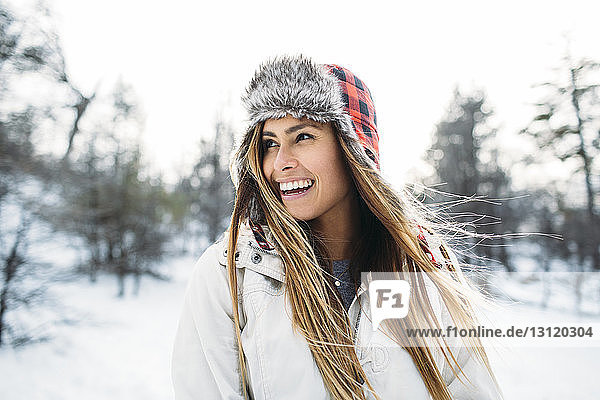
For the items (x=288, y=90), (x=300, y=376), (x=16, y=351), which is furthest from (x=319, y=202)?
(x=16, y=351)

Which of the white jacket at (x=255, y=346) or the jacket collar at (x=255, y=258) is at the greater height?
the jacket collar at (x=255, y=258)

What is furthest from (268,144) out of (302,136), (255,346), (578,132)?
(578,132)

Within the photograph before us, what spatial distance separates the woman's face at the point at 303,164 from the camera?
150 cm

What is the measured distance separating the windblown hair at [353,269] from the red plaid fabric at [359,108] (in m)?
0.10

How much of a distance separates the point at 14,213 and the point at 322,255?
7.09 meters

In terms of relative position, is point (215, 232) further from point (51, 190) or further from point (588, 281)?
point (588, 281)

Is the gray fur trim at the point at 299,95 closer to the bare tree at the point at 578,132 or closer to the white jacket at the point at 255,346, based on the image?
the white jacket at the point at 255,346

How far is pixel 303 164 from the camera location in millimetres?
1488

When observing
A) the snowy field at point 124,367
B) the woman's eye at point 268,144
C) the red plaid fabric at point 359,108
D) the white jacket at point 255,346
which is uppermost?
the red plaid fabric at point 359,108

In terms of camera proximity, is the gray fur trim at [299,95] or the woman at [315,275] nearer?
the woman at [315,275]

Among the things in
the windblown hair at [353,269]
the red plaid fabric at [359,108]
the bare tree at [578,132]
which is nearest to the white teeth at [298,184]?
the windblown hair at [353,269]

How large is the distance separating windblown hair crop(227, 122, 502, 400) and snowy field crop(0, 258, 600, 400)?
3.54 metres

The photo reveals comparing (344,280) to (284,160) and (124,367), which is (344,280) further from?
(124,367)

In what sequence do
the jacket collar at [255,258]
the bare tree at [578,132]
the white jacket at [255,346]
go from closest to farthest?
the white jacket at [255,346]
the jacket collar at [255,258]
the bare tree at [578,132]
